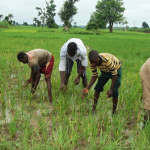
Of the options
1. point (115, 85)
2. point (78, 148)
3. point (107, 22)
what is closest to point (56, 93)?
point (115, 85)

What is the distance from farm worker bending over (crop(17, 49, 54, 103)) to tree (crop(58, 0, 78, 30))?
30.1 metres

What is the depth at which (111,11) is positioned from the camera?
34.7 metres

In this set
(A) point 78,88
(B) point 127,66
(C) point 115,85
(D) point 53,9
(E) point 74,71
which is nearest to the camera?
(C) point 115,85

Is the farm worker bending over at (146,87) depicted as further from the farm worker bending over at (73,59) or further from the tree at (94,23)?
the tree at (94,23)

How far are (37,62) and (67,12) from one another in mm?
31952

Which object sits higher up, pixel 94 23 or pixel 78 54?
pixel 94 23

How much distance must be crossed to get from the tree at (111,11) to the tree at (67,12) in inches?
212

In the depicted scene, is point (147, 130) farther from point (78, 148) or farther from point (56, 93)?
point (56, 93)

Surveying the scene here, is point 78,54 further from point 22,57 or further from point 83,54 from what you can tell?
point 22,57

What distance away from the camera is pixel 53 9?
43.6 metres

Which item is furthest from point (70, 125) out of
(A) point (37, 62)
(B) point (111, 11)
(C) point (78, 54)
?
(B) point (111, 11)

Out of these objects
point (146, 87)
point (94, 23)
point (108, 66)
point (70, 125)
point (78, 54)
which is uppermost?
point (94, 23)

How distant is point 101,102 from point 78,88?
0.94 meters

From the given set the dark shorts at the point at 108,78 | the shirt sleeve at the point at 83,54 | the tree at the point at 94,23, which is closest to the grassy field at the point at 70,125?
the dark shorts at the point at 108,78
